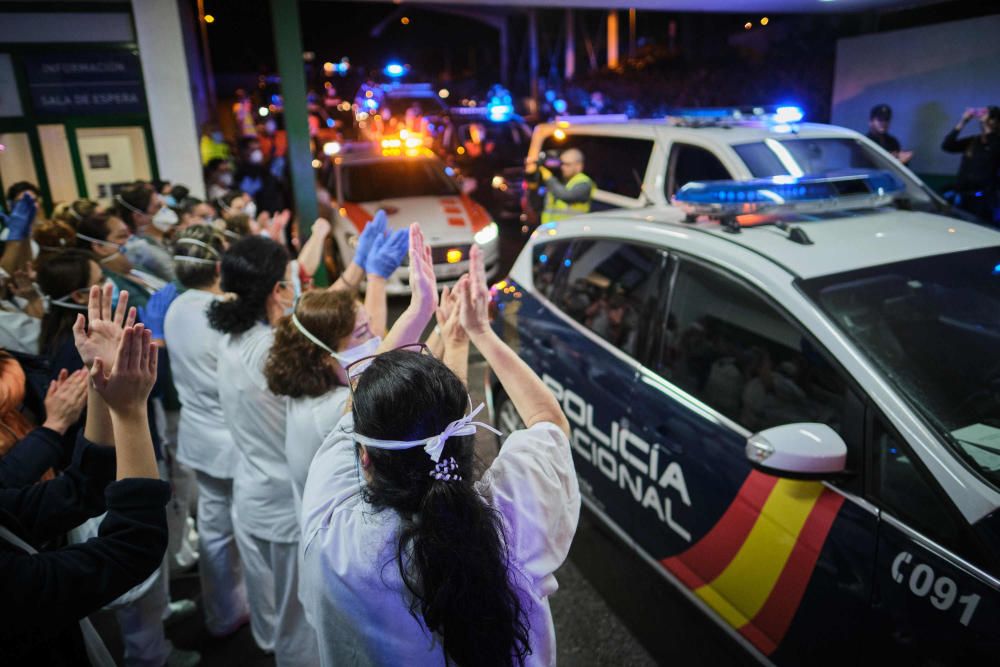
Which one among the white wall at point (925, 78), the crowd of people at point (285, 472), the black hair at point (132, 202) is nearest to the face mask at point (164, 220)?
the black hair at point (132, 202)

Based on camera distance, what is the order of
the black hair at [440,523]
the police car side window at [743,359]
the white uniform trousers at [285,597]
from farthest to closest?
the white uniform trousers at [285,597] < the police car side window at [743,359] < the black hair at [440,523]

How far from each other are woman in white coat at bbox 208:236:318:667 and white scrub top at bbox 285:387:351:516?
34cm

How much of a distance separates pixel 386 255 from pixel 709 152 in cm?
398

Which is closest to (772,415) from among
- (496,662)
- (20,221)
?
(496,662)

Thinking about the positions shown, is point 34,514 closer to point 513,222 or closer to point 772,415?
point 772,415

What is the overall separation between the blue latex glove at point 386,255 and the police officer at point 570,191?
3.95 m

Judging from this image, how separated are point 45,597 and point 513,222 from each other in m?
11.3

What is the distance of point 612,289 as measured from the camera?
336 centimetres

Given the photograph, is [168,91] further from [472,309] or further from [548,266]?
[472,309]

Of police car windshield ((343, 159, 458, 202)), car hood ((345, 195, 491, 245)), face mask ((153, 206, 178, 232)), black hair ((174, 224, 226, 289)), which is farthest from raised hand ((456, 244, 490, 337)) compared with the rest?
police car windshield ((343, 159, 458, 202))

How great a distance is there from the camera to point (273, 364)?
91.3 inches

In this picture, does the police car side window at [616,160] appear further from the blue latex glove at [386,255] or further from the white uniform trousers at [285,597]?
the white uniform trousers at [285,597]

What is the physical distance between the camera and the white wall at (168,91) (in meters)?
7.43

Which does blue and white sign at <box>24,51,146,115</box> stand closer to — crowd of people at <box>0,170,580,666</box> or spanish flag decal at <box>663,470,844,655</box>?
crowd of people at <box>0,170,580,666</box>
